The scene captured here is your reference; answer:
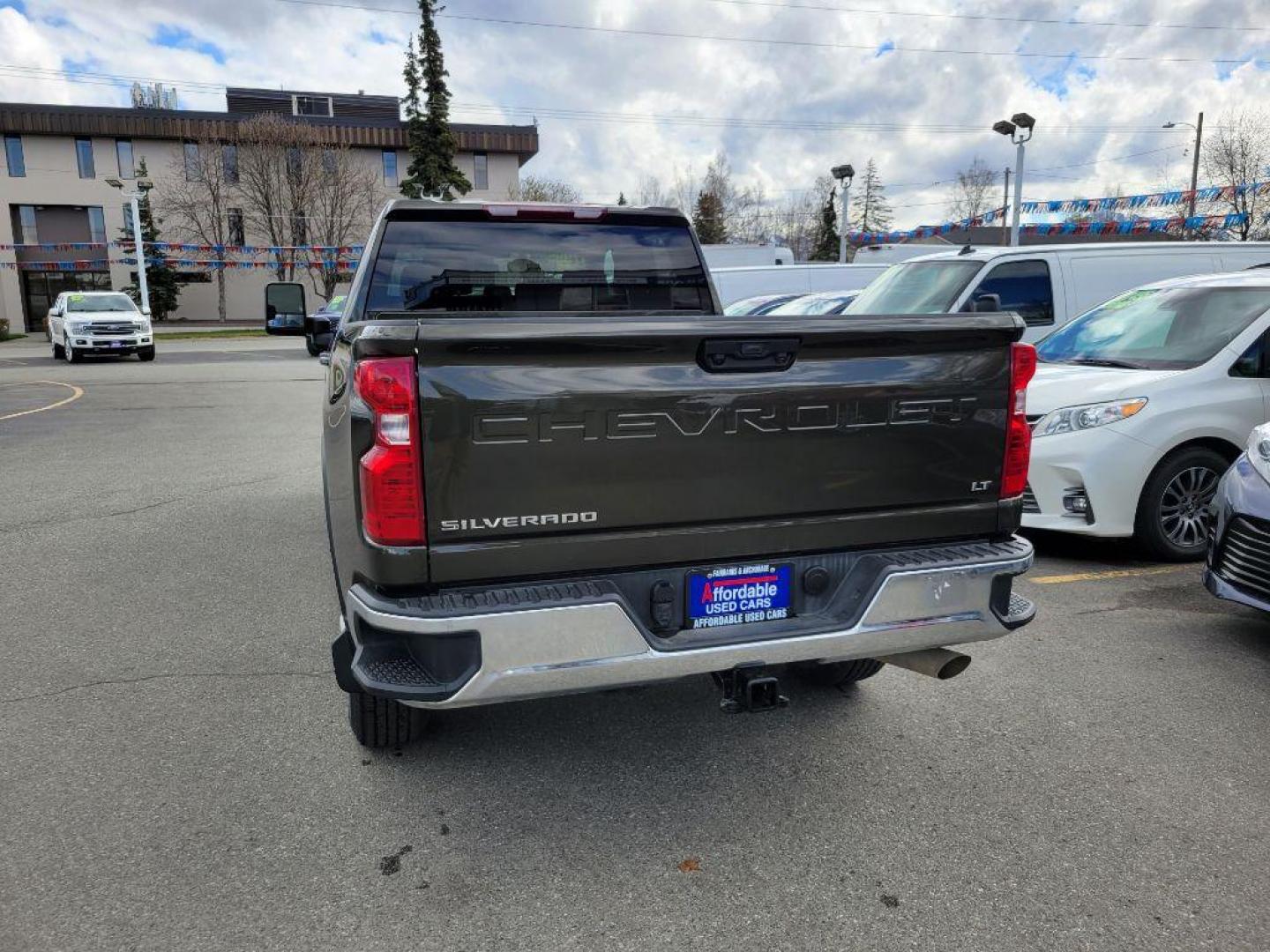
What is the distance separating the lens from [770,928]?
246cm

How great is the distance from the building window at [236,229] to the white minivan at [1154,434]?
54665 millimetres

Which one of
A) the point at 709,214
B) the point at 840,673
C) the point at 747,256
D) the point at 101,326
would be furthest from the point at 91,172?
the point at 840,673

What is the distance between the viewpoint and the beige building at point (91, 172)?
167 feet

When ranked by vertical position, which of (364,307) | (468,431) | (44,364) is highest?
(364,307)

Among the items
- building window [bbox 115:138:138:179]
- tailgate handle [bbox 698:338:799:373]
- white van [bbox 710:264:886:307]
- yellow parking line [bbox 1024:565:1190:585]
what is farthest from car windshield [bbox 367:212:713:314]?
building window [bbox 115:138:138:179]

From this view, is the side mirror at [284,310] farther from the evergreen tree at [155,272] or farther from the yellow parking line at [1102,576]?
the evergreen tree at [155,272]

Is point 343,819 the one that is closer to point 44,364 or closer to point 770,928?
point 770,928

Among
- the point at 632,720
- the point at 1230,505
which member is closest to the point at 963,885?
the point at 632,720

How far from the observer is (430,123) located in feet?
157

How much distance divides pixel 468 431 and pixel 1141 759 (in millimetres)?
2749

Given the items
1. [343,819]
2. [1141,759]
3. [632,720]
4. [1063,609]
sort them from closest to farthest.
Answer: [343,819]
[1141,759]
[632,720]
[1063,609]

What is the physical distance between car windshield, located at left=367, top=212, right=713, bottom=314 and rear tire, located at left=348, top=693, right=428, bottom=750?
A: 1844 mm

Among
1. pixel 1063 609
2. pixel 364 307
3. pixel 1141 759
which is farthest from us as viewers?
pixel 1063 609

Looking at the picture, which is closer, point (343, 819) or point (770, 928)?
point (770, 928)
